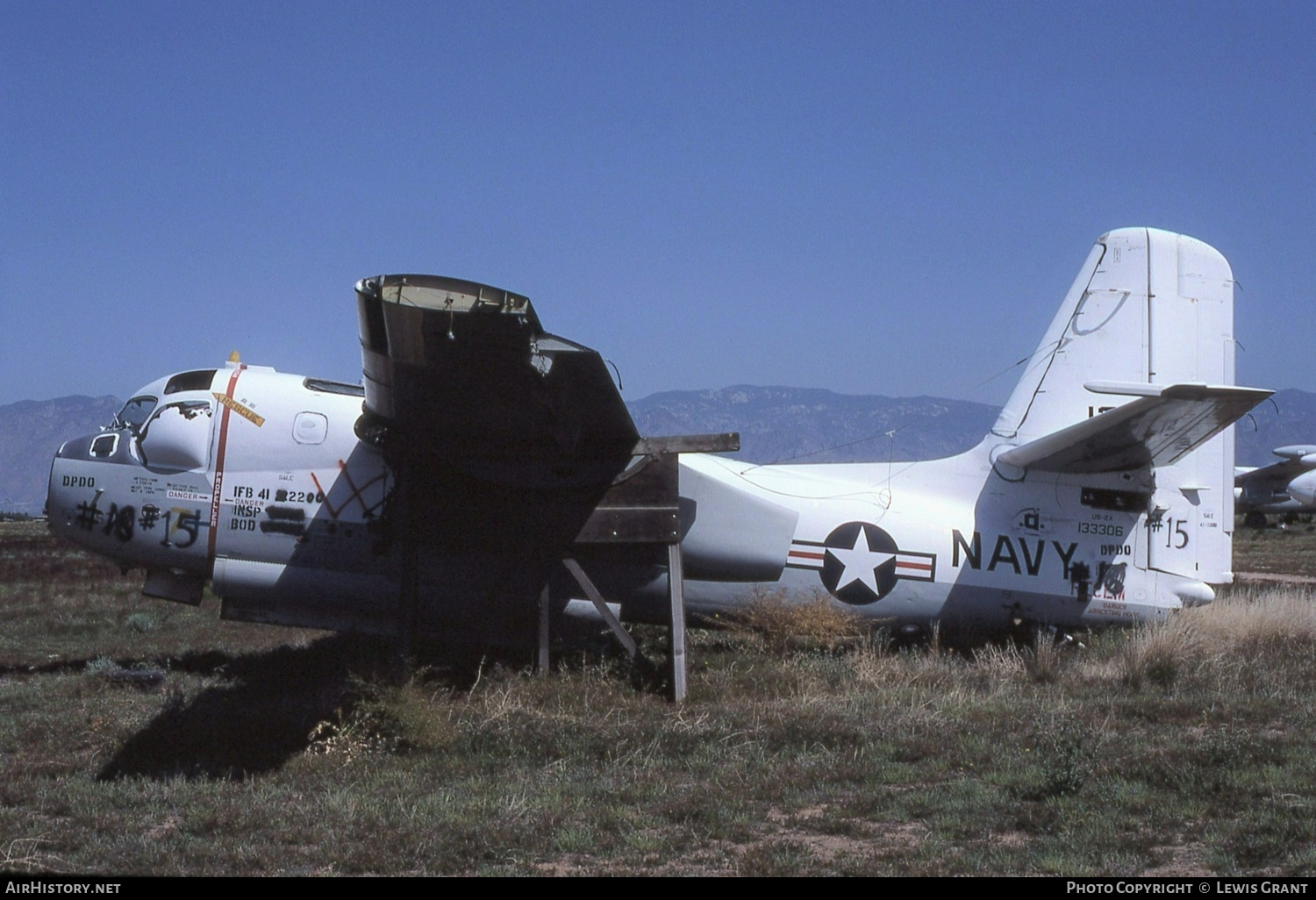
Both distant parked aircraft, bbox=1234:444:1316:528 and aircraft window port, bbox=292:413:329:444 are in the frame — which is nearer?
aircraft window port, bbox=292:413:329:444

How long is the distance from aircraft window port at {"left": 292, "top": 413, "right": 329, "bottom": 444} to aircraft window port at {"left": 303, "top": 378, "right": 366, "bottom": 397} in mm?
347

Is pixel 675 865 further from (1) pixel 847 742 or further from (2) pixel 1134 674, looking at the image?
(2) pixel 1134 674

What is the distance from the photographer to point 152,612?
1928 centimetres

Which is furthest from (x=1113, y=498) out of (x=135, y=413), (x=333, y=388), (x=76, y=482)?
(x=76, y=482)

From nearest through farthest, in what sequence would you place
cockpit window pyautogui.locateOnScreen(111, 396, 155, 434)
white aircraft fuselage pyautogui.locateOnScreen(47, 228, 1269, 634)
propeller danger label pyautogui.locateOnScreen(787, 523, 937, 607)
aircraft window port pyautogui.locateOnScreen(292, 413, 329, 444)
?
white aircraft fuselage pyautogui.locateOnScreen(47, 228, 1269, 634)
aircraft window port pyautogui.locateOnScreen(292, 413, 329, 444)
propeller danger label pyautogui.locateOnScreen(787, 523, 937, 607)
cockpit window pyautogui.locateOnScreen(111, 396, 155, 434)

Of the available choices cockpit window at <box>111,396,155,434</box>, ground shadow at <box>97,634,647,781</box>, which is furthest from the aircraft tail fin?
cockpit window at <box>111,396,155,434</box>

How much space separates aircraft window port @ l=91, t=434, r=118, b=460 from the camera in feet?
39.9

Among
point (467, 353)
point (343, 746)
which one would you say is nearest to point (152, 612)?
point (343, 746)

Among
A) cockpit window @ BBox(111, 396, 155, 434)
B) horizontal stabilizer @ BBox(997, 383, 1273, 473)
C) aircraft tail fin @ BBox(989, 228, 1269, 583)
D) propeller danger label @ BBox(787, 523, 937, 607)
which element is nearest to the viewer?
horizontal stabilizer @ BBox(997, 383, 1273, 473)

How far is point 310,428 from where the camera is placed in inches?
463

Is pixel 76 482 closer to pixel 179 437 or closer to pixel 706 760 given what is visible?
pixel 179 437

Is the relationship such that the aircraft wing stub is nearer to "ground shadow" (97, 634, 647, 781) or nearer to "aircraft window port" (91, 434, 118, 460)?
"ground shadow" (97, 634, 647, 781)

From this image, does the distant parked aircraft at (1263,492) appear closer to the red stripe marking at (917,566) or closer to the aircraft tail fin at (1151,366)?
the aircraft tail fin at (1151,366)

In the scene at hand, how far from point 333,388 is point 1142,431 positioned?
8.27 metres
